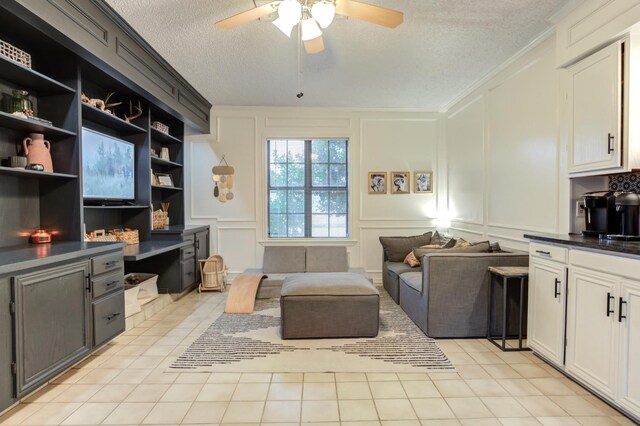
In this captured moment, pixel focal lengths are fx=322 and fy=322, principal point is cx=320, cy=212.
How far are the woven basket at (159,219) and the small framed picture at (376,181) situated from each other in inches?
124

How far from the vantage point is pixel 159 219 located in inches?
177

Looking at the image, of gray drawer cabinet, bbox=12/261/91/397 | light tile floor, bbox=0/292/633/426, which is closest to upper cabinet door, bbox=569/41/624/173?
light tile floor, bbox=0/292/633/426

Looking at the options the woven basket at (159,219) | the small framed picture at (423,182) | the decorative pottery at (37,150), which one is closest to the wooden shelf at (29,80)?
the decorative pottery at (37,150)

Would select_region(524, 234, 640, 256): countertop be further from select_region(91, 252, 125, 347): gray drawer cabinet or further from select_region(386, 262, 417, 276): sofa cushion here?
select_region(91, 252, 125, 347): gray drawer cabinet

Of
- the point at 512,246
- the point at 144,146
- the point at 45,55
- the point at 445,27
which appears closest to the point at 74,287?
the point at 45,55

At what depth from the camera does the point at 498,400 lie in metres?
2.06

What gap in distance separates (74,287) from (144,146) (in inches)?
86.2

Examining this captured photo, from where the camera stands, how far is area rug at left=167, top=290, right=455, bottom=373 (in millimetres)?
2461

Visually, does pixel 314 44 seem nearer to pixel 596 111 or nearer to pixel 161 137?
pixel 596 111

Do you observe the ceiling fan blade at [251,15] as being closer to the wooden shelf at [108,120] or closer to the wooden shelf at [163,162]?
the wooden shelf at [108,120]

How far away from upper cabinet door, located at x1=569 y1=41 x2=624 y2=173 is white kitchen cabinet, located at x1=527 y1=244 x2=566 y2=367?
0.72 meters

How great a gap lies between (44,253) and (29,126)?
3.41 ft

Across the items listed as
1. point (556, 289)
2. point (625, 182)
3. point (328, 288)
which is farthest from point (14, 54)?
point (625, 182)

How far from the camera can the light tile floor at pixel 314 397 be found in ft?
6.15
